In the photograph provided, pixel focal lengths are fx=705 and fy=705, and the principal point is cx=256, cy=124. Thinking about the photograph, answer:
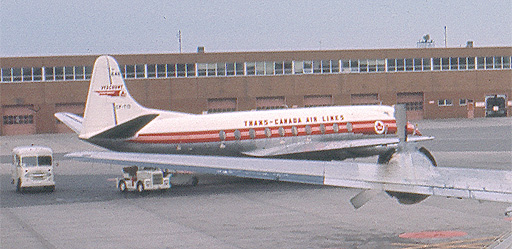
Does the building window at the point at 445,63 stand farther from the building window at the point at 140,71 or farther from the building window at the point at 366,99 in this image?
the building window at the point at 140,71

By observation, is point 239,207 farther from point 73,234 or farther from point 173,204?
point 73,234

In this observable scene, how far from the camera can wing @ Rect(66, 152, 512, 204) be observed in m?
13.4

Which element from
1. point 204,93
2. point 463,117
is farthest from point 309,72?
point 463,117

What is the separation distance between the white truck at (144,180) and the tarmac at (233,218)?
0.54m

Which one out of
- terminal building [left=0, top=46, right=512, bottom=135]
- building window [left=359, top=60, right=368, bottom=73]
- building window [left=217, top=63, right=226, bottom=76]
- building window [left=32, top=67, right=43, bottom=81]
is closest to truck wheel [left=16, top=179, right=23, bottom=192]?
terminal building [left=0, top=46, right=512, bottom=135]

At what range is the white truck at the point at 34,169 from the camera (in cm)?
4216

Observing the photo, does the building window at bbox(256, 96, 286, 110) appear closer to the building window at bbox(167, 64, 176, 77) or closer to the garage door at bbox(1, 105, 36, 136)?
the building window at bbox(167, 64, 176, 77)

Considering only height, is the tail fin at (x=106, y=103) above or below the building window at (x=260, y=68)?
below

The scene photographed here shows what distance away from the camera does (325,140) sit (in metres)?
43.4

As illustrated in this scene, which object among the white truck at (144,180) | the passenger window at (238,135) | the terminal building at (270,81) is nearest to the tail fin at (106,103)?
the white truck at (144,180)

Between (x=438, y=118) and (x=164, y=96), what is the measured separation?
1737 inches

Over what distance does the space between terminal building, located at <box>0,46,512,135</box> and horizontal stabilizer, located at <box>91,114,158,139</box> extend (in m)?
62.6

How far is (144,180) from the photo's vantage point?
40.1m

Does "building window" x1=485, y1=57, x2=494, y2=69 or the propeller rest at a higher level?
"building window" x1=485, y1=57, x2=494, y2=69
